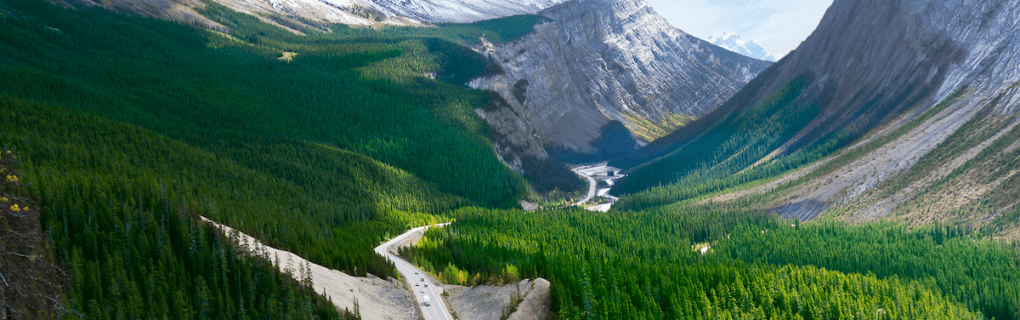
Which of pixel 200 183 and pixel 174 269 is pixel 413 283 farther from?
pixel 200 183

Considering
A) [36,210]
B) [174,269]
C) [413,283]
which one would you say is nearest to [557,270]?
[413,283]

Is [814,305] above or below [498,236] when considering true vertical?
above

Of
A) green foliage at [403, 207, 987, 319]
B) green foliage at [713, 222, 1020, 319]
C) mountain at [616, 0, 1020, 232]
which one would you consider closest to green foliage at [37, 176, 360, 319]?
green foliage at [403, 207, 987, 319]

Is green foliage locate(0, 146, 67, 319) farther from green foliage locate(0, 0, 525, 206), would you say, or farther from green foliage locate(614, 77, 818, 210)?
green foliage locate(614, 77, 818, 210)

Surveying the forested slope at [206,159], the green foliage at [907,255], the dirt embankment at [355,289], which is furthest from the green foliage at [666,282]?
the forested slope at [206,159]

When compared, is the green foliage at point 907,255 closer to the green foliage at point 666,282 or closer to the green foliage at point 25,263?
the green foliage at point 666,282
